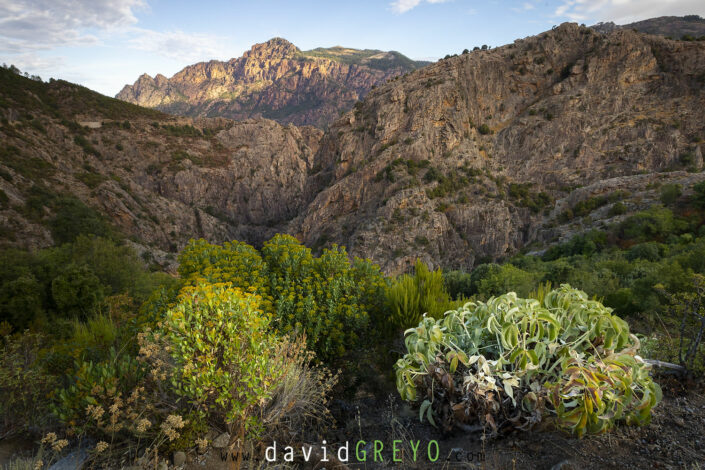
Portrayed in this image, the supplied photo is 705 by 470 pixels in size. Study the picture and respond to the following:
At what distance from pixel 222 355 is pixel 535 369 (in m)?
2.58

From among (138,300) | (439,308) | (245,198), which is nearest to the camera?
(439,308)

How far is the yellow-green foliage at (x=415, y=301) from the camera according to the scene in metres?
4.53

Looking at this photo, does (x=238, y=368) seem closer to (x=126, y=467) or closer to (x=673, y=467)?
(x=126, y=467)

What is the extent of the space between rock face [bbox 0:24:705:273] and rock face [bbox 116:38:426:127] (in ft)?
304

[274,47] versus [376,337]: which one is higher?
[274,47]

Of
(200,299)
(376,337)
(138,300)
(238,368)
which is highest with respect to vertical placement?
(200,299)

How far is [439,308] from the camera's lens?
14.8ft

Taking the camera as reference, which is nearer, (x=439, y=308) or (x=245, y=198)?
(x=439, y=308)

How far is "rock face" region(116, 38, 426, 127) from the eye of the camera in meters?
154

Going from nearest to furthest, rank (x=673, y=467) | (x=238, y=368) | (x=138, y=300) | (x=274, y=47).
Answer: (x=673, y=467)
(x=238, y=368)
(x=138, y=300)
(x=274, y=47)

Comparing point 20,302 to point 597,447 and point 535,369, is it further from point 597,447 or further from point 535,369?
point 597,447

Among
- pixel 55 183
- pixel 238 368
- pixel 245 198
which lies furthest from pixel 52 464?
pixel 245 198

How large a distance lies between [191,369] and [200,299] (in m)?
0.57

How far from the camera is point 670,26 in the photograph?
85.9 metres
